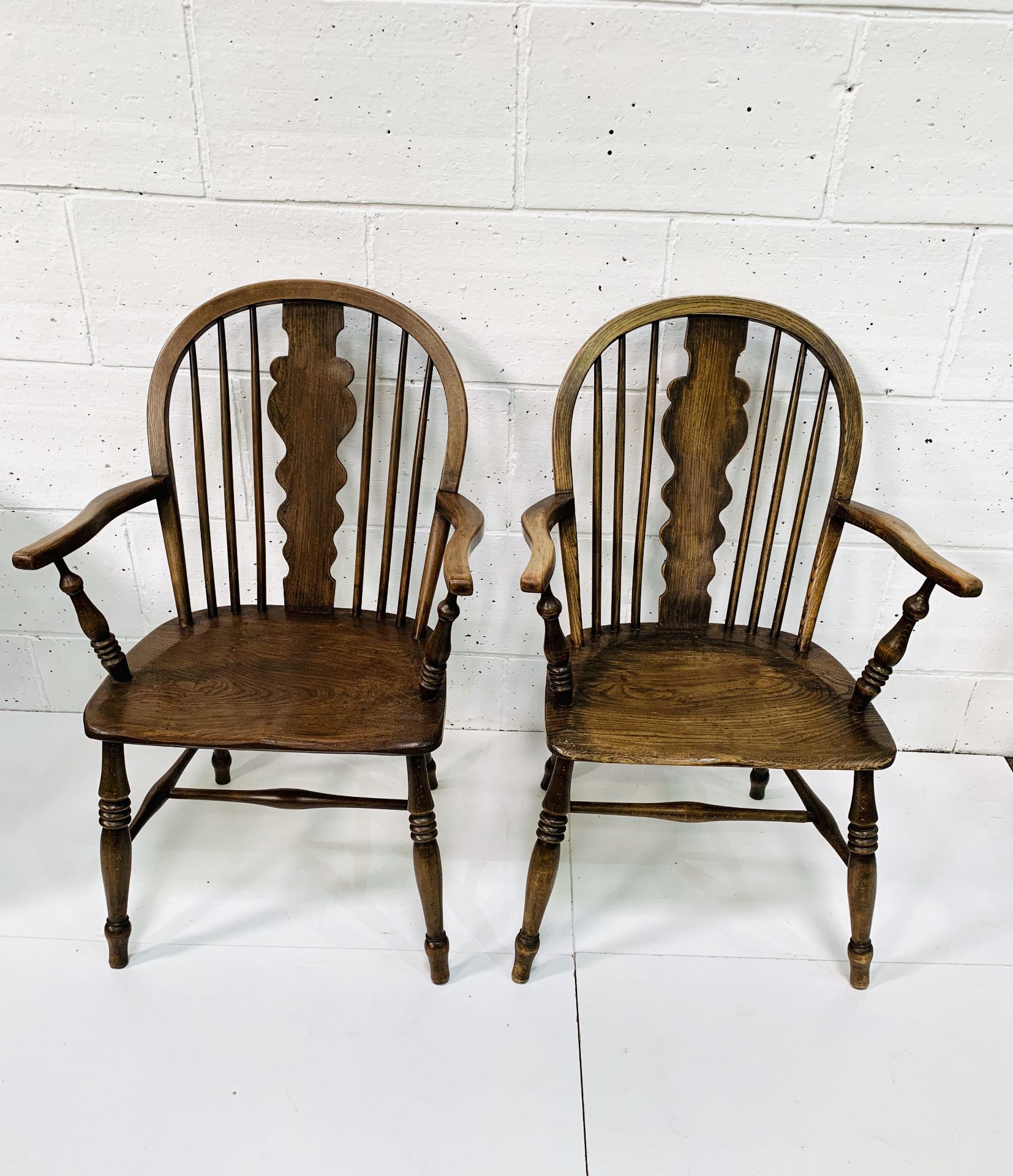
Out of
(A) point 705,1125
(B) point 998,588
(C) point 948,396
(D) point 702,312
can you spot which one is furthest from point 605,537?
(A) point 705,1125

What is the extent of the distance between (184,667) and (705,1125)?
1080mm

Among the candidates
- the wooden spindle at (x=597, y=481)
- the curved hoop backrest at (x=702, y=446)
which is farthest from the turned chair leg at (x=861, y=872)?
the wooden spindle at (x=597, y=481)

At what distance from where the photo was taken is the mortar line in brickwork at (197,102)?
1.38m

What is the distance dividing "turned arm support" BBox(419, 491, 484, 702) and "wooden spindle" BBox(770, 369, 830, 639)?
60 cm

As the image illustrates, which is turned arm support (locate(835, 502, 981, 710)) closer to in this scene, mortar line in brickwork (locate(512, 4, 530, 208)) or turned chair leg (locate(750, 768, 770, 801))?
turned chair leg (locate(750, 768, 770, 801))

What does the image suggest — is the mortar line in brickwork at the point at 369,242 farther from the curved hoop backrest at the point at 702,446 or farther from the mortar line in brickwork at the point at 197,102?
the curved hoop backrest at the point at 702,446

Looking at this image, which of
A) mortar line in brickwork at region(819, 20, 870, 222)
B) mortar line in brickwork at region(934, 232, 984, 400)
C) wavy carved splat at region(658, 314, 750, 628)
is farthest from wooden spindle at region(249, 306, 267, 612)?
mortar line in brickwork at region(934, 232, 984, 400)

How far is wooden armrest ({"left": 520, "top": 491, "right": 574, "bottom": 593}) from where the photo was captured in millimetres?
1104

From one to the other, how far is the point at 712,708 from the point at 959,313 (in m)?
0.92

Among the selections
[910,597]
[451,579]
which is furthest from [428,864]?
[910,597]

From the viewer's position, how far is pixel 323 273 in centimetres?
157

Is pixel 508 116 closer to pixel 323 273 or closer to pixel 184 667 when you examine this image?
pixel 323 273

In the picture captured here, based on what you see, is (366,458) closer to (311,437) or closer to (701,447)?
(311,437)

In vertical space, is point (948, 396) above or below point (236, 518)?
above
